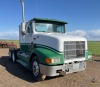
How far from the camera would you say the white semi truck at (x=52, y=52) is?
7165 mm

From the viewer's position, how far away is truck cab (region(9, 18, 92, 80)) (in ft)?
23.5

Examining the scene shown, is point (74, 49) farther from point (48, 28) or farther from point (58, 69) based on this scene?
point (48, 28)

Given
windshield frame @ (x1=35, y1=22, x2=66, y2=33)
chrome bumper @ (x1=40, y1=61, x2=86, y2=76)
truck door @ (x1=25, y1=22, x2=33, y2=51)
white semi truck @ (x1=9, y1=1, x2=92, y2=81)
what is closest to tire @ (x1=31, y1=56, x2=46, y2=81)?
white semi truck @ (x1=9, y1=1, x2=92, y2=81)

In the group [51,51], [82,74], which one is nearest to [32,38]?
[51,51]

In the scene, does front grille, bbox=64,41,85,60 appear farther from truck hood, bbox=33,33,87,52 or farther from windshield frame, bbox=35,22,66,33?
windshield frame, bbox=35,22,66,33

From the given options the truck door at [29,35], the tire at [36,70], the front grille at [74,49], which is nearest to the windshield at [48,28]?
the truck door at [29,35]

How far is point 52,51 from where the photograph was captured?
7.51 metres

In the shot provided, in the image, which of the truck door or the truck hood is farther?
the truck door

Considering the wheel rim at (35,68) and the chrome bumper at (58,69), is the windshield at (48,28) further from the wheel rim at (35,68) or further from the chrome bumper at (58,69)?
the chrome bumper at (58,69)

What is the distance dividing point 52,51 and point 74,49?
1.06 m

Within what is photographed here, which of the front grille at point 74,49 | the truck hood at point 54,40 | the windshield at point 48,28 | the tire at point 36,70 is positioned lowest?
the tire at point 36,70

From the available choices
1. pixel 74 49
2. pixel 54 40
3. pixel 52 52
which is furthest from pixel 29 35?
pixel 74 49

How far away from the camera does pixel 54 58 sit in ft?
23.1

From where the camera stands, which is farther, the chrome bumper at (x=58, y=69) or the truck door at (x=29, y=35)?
the truck door at (x=29, y=35)
